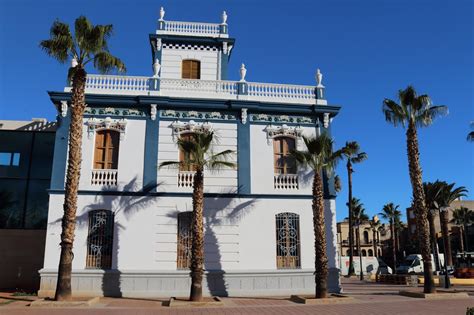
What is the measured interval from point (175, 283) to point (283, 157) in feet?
25.0

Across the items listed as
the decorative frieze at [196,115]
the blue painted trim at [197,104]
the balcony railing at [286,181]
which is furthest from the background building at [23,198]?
the balcony railing at [286,181]

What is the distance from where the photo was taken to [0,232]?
21078 mm

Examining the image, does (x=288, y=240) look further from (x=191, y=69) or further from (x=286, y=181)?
(x=191, y=69)

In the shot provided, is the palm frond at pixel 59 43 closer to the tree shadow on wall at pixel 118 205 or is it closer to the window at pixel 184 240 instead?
the tree shadow on wall at pixel 118 205

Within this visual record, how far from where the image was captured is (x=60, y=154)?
18.9 m

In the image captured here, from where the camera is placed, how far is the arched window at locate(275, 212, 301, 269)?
62.0ft

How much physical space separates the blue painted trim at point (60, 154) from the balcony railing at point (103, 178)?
1319 millimetres

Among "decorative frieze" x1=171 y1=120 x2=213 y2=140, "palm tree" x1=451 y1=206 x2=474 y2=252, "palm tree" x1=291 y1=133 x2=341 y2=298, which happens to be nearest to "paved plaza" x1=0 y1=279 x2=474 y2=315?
"palm tree" x1=291 y1=133 x2=341 y2=298

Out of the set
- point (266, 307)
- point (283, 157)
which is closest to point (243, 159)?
point (283, 157)

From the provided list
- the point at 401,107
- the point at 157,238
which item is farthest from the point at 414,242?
the point at 157,238

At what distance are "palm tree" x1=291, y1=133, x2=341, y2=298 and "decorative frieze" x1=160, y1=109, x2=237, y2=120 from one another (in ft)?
13.5

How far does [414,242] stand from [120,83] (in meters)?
56.5

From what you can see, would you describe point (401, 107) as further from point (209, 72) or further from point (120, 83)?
point (120, 83)

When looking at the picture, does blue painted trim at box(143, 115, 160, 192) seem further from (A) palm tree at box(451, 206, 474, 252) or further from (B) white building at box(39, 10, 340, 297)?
(A) palm tree at box(451, 206, 474, 252)
